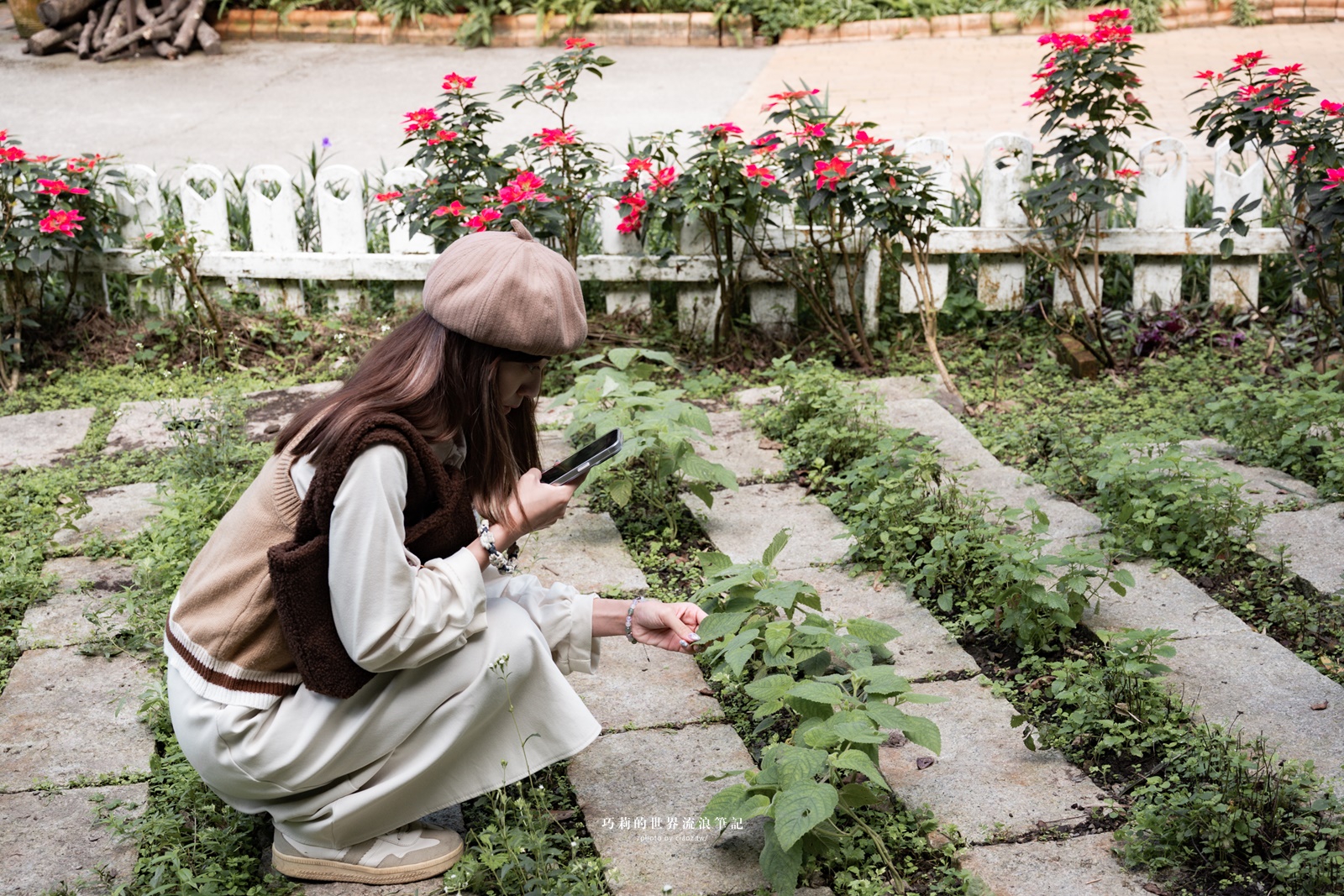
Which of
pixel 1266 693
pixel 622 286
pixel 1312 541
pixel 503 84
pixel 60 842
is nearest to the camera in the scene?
pixel 60 842

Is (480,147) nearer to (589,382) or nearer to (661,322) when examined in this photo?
(661,322)

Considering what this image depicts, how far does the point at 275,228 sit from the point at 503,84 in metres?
5.14

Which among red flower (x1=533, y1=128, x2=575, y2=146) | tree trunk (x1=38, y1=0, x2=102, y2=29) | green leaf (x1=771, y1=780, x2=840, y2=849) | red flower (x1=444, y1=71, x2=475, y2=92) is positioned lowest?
green leaf (x1=771, y1=780, x2=840, y2=849)

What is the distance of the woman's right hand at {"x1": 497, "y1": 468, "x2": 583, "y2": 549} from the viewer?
2.34 metres

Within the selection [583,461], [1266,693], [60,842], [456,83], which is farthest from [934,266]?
[60,842]

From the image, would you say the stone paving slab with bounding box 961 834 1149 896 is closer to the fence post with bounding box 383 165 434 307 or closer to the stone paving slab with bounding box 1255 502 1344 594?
the stone paving slab with bounding box 1255 502 1344 594

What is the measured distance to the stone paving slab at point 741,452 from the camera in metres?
4.23

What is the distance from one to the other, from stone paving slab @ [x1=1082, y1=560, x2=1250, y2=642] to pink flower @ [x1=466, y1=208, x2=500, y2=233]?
269 cm

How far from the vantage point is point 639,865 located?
2355mm

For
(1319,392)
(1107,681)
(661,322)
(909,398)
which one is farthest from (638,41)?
(1107,681)

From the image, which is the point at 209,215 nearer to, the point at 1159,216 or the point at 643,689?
the point at 643,689

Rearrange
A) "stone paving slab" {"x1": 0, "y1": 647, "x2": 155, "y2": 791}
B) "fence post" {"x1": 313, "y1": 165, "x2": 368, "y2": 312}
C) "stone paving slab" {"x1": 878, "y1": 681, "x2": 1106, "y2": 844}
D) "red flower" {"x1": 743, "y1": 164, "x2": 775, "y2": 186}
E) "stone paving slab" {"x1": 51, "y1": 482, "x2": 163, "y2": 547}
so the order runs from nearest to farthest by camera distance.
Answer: "stone paving slab" {"x1": 878, "y1": 681, "x2": 1106, "y2": 844}
"stone paving slab" {"x1": 0, "y1": 647, "x2": 155, "y2": 791}
"stone paving slab" {"x1": 51, "y1": 482, "x2": 163, "y2": 547}
"red flower" {"x1": 743, "y1": 164, "x2": 775, "y2": 186}
"fence post" {"x1": 313, "y1": 165, "x2": 368, "y2": 312}

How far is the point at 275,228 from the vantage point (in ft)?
18.6

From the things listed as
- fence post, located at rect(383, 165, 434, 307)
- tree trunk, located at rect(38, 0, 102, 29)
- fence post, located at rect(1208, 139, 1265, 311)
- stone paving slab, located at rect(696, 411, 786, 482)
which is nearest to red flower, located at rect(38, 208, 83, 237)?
fence post, located at rect(383, 165, 434, 307)
